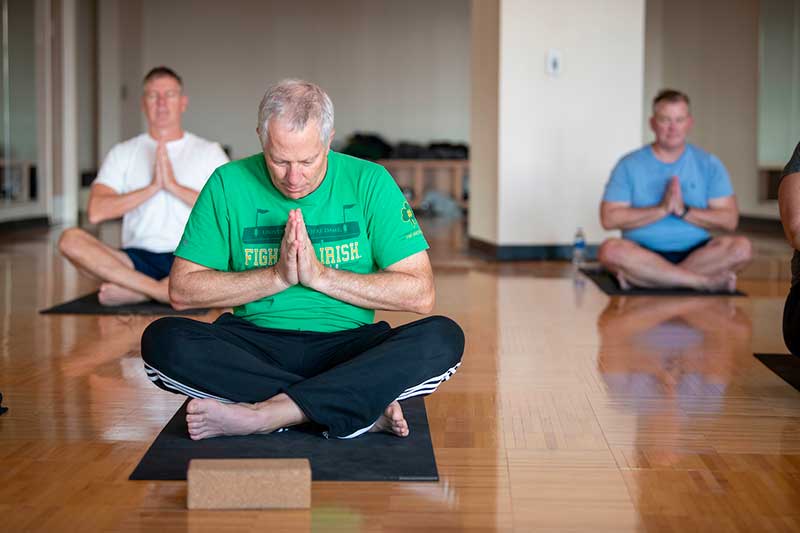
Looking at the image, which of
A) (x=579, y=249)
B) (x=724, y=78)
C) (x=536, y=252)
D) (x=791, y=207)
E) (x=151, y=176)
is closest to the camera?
(x=791, y=207)

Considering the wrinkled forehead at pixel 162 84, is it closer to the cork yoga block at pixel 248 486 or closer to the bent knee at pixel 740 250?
the cork yoga block at pixel 248 486

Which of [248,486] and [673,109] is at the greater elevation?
[673,109]

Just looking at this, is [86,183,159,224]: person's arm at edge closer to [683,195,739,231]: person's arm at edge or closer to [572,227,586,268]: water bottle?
[683,195,739,231]: person's arm at edge

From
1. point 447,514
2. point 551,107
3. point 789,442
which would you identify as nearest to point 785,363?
point 789,442

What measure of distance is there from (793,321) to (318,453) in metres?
1.64

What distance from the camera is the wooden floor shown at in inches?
85.7

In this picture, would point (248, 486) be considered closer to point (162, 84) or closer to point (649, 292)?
point (162, 84)

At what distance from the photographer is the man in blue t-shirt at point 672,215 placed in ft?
17.5

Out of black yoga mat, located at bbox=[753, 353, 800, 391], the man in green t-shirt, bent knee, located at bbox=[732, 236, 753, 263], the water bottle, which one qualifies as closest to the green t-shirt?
the man in green t-shirt

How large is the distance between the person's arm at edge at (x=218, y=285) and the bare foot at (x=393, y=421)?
0.40 metres

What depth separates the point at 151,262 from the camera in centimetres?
478

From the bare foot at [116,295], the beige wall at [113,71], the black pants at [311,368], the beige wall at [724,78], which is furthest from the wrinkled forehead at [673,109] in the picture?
the beige wall at [113,71]

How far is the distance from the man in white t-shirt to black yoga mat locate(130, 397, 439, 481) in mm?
2079

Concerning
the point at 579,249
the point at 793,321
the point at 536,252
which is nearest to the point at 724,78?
the point at 536,252
